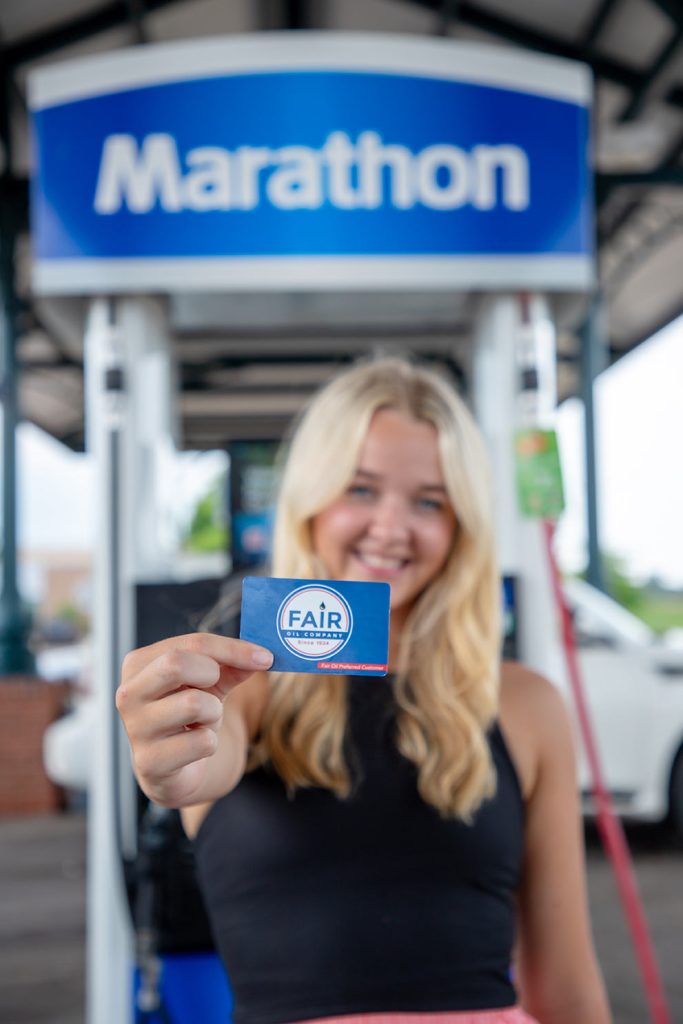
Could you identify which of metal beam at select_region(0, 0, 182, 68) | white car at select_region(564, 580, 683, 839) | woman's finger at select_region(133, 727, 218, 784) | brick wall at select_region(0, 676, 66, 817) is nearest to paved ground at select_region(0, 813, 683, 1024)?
white car at select_region(564, 580, 683, 839)

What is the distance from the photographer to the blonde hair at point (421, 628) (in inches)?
50.1

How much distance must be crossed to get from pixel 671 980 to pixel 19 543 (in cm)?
499

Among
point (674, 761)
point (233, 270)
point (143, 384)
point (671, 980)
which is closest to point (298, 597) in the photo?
point (233, 270)

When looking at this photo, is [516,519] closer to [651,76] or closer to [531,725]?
[531,725]

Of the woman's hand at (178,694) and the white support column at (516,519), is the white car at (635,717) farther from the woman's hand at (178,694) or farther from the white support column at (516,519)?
the woman's hand at (178,694)

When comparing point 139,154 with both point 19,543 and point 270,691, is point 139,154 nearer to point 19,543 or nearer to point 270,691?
point 270,691

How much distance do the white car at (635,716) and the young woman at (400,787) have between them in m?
4.24

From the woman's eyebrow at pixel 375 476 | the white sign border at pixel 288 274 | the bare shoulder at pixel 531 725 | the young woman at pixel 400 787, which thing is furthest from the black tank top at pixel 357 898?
the white sign border at pixel 288 274

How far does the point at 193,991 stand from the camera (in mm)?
2355

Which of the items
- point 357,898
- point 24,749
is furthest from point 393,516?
point 24,749

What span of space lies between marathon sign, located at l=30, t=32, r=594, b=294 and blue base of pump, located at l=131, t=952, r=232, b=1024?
1573mm

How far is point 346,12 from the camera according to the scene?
248 inches

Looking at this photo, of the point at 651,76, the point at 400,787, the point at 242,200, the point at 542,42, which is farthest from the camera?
the point at 542,42

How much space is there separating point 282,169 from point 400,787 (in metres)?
1.57
